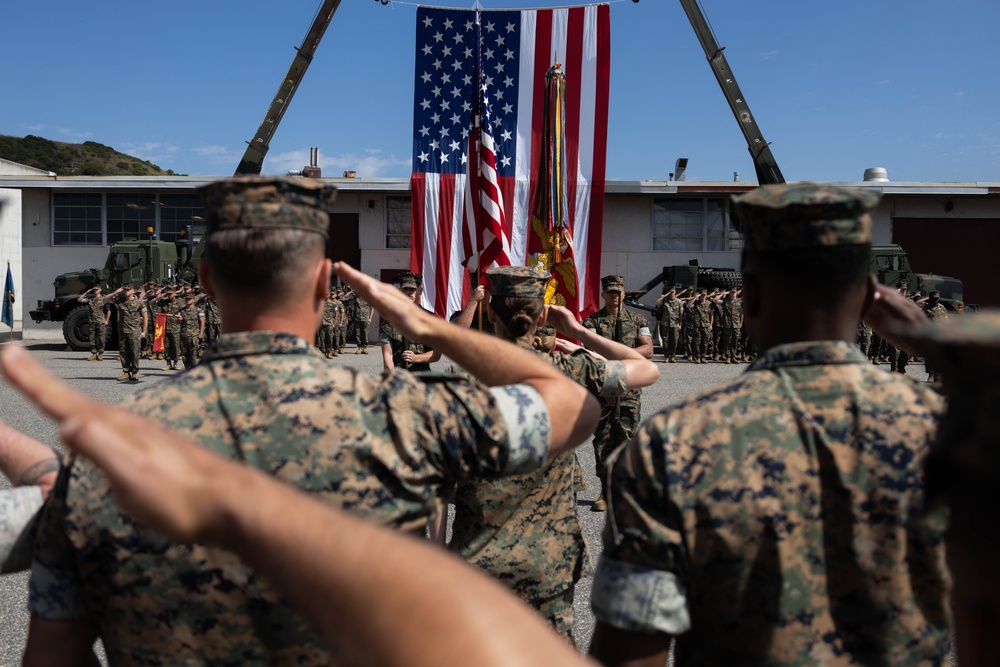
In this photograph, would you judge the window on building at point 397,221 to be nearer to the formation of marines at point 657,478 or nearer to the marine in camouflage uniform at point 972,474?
the formation of marines at point 657,478

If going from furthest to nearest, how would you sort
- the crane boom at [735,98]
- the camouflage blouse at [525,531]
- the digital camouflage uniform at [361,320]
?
1. the digital camouflage uniform at [361,320]
2. the crane boom at [735,98]
3. the camouflage blouse at [525,531]

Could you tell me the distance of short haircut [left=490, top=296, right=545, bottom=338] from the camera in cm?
335

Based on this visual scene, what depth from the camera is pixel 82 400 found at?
77cm

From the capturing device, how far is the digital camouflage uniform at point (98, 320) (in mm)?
18234

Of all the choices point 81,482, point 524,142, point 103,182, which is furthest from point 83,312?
point 81,482

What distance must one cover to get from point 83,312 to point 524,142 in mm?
→ 16460

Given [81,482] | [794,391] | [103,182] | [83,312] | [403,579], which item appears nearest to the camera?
[403,579]

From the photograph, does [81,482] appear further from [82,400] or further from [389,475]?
[82,400]

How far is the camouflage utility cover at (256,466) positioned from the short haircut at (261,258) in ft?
0.33

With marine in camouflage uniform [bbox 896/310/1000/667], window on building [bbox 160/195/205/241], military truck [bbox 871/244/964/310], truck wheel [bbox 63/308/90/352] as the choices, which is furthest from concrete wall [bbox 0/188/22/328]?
marine in camouflage uniform [bbox 896/310/1000/667]

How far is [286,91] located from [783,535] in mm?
14057

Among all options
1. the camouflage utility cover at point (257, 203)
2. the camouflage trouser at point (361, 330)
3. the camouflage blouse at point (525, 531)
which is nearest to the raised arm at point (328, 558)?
the camouflage utility cover at point (257, 203)

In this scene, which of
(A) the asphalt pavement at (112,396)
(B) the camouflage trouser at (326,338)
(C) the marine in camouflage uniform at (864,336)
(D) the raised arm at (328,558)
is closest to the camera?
(D) the raised arm at (328,558)

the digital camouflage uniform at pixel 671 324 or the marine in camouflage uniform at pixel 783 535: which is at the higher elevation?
the marine in camouflage uniform at pixel 783 535
